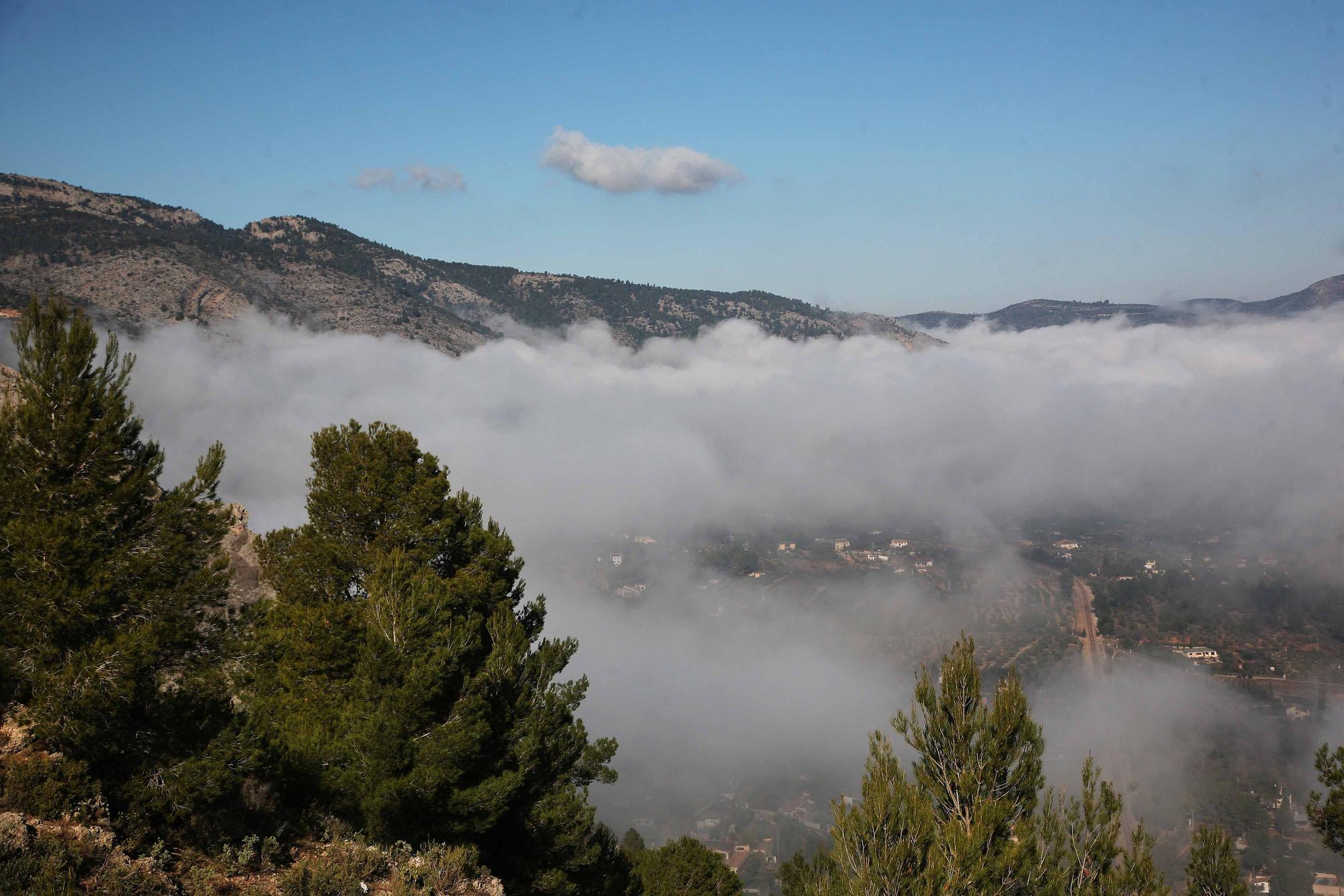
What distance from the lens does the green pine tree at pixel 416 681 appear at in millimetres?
11789

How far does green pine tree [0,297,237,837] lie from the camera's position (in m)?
9.62

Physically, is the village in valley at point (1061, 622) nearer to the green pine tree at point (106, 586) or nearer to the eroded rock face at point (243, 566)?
the green pine tree at point (106, 586)

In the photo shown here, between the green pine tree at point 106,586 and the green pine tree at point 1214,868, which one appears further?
the green pine tree at point 1214,868

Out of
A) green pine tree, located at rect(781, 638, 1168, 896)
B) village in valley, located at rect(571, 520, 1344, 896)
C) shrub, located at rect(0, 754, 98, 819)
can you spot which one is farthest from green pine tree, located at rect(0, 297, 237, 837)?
village in valley, located at rect(571, 520, 1344, 896)

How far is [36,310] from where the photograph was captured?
1079 centimetres

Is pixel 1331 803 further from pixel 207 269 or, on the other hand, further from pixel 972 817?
pixel 207 269

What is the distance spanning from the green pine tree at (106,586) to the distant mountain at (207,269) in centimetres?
8554

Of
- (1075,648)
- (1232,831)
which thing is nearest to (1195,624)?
(1075,648)

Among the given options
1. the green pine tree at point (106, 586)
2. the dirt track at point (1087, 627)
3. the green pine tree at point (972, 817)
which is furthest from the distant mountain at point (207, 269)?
the dirt track at point (1087, 627)

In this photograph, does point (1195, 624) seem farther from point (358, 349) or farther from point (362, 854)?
point (358, 349)

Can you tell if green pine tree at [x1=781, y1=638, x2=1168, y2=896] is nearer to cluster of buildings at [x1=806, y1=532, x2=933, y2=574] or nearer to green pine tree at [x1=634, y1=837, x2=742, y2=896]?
green pine tree at [x1=634, y1=837, x2=742, y2=896]

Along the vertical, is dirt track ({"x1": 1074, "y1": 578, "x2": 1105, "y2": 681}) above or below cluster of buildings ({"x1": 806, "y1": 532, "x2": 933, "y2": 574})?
above

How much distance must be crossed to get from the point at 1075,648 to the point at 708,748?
4132cm

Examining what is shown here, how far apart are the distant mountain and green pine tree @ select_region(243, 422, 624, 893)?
82.9m
